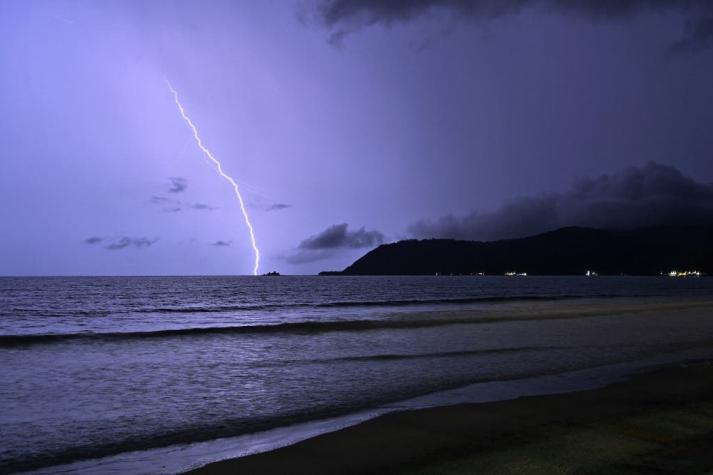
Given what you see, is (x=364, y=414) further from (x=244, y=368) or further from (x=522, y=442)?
(x=244, y=368)

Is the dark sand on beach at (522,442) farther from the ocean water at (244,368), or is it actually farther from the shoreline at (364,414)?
the ocean water at (244,368)

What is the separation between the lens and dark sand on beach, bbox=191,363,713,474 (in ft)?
23.9

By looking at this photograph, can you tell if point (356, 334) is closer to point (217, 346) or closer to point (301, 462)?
point (217, 346)

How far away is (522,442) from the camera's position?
8.47 m

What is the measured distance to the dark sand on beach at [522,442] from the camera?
23.9 ft

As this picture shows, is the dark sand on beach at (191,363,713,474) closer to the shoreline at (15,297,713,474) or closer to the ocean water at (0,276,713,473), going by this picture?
the shoreline at (15,297,713,474)

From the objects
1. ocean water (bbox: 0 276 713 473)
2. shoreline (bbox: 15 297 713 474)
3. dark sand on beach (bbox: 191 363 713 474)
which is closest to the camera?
dark sand on beach (bbox: 191 363 713 474)

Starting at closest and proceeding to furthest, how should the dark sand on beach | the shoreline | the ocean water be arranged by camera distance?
the dark sand on beach < the shoreline < the ocean water

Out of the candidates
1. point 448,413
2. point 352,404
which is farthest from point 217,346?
point 448,413

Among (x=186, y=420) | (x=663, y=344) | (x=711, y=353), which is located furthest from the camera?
(x=663, y=344)

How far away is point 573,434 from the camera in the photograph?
8867mm

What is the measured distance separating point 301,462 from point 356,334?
69.9 feet

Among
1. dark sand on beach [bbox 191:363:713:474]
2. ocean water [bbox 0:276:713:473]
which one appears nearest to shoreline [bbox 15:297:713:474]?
ocean water [bbox 0:276:713:473]

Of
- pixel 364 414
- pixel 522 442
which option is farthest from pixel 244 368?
pixel 522 442
